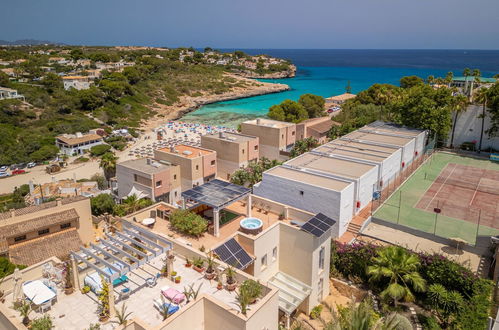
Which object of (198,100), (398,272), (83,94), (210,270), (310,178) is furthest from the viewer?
(198,100)

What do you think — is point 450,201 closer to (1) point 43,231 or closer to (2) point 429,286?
(2) point 429,286

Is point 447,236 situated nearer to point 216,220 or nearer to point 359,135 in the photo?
point 216,220

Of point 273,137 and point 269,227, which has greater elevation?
point 273,137

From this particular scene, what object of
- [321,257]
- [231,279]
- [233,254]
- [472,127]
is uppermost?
[472,127]

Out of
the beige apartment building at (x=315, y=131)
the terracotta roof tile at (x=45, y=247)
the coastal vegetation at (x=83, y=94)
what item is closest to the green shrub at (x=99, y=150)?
the coastal vegetation at (x=83, y=94)

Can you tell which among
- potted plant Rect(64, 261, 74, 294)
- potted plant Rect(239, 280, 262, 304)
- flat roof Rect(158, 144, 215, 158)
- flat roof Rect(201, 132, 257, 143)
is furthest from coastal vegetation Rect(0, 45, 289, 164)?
potted plant Rect(239, 280, 262, 304)

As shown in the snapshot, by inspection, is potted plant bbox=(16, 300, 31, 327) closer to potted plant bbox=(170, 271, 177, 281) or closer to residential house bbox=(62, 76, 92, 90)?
potted plant bbox=(170, 271, 177, 281)

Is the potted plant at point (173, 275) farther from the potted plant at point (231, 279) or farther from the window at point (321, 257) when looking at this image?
the window at point (321, 257)

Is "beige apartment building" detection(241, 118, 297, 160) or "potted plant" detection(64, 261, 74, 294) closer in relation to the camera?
"potted plant" detection(64, 261, 74, 294)

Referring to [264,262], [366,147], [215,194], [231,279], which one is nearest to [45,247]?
[215,194]
